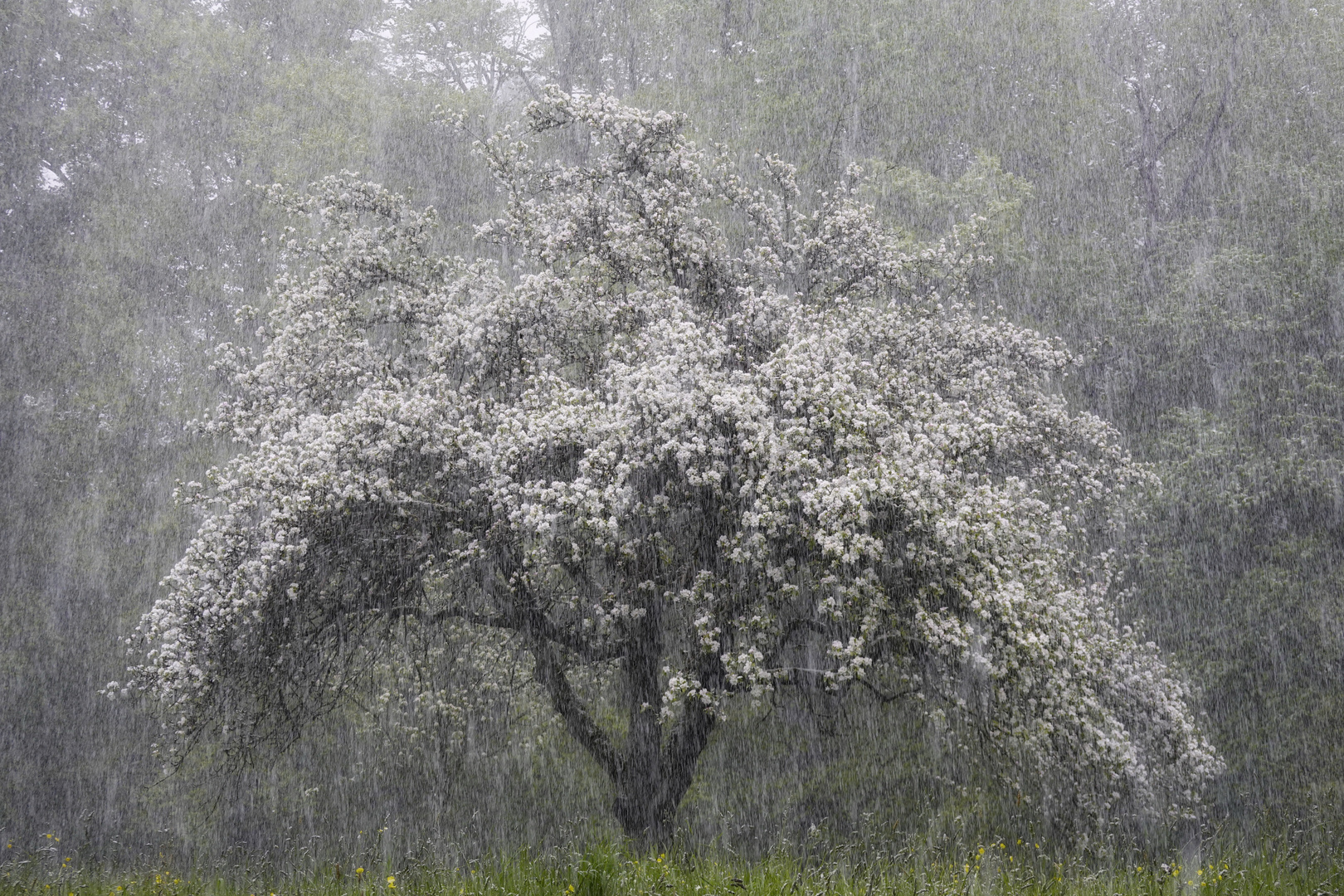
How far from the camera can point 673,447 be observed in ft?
Answer: 29.2

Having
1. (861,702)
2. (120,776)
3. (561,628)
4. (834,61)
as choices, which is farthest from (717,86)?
(120,776)

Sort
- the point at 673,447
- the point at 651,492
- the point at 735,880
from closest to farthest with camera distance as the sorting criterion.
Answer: the point at 735,880 → the point at 673,447 → the point at 651,492

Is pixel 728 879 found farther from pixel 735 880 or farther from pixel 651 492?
pixel 651 492

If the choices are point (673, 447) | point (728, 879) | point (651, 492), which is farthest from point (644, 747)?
point (728, 879)

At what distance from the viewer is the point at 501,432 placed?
30.8 ft

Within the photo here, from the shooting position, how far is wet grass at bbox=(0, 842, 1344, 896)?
617 centimetres

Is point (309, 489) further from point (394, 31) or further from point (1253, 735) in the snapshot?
point (394, 31)

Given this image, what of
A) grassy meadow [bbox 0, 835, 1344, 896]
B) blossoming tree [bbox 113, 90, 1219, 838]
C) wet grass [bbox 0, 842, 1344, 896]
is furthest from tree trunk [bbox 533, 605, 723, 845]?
wet grass [bbox 0, 842, 1344, 896]

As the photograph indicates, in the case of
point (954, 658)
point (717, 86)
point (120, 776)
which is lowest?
point (120, 776)

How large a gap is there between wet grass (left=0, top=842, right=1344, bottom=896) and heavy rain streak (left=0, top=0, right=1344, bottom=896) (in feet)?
0.21

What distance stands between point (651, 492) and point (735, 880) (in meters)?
3.79

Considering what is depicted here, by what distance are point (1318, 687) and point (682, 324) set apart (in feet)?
43.5

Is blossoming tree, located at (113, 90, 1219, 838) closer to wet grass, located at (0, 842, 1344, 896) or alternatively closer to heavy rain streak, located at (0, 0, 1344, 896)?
heavy rain streak, located at (0, 0, 1344, 896)

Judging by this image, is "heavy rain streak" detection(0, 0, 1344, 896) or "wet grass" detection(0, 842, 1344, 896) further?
"heavy rain streak" detection(0, 0, 1344, 896)
